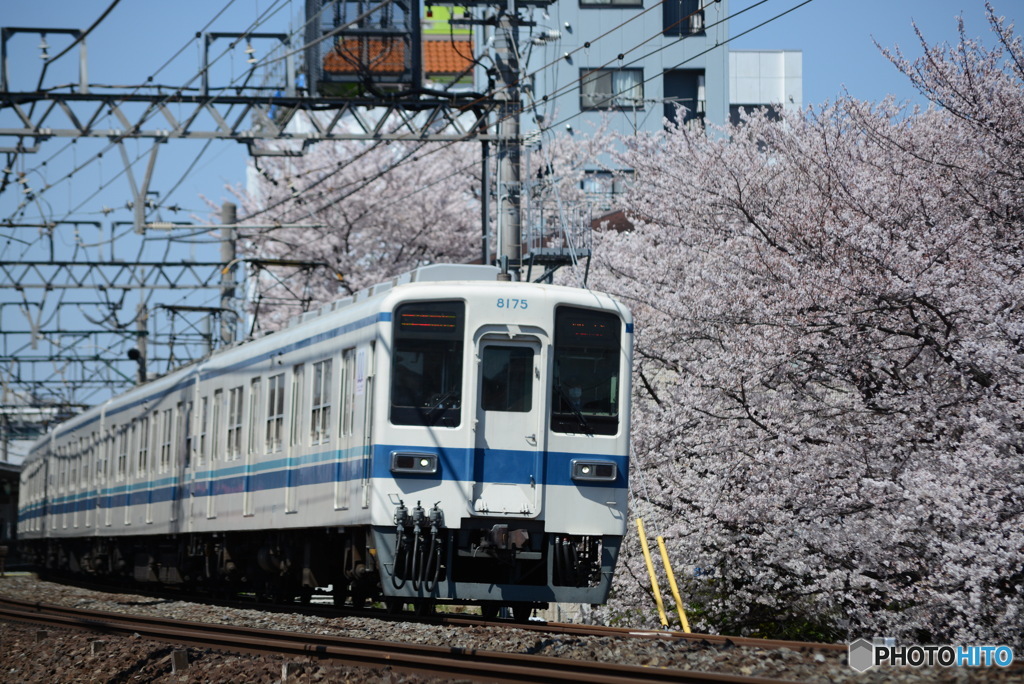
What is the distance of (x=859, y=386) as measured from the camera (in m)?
11.8

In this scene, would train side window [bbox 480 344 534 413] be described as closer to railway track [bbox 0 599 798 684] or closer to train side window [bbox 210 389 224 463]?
railway track [bbox 0 599 798 684]

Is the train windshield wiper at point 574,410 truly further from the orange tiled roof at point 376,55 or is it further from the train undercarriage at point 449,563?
the orange tiled roof at point 376,55

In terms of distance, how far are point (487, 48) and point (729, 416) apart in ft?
17.9

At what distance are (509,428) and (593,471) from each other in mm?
738

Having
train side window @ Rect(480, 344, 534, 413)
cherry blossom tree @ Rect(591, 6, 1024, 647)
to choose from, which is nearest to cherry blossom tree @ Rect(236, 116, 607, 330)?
cherry blossom tree @ Rect(591, 6, 1024, 647)

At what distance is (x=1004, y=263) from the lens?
10.4 m

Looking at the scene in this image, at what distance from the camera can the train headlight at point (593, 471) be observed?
9.77 m

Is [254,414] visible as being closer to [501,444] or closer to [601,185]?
[501,444]

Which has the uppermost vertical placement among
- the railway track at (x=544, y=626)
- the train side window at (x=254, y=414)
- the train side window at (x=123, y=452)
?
the train side window at (x=254, y=414)

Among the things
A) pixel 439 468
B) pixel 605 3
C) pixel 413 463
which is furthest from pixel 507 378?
pixel 605 3

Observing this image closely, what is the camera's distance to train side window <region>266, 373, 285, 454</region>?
11.8m

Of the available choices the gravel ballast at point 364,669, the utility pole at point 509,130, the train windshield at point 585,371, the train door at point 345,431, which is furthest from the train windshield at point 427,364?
the utility pole at point 509,130

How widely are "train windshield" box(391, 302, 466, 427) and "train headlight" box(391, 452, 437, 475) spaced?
0.25m

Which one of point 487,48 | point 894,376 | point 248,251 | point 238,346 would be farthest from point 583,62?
point 894,376
